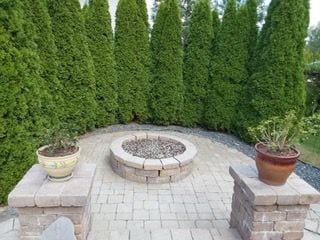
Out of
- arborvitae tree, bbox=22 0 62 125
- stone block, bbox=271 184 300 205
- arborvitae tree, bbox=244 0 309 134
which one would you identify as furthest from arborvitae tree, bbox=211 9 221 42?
stone block, bbox=271 184 300 205

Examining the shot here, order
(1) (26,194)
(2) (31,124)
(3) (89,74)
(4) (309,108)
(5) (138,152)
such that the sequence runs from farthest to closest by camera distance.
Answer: (4) (309,108)
(3) (89,74)
(5) (138,152)
(2) (31,124)
(1) (26,194)

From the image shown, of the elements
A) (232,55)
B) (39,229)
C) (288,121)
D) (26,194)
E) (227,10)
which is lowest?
(39,229)

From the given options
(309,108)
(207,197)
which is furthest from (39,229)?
(309,108)

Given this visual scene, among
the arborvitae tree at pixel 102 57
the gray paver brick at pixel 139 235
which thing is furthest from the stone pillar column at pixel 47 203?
the arborvitae tree at pixel 102 57

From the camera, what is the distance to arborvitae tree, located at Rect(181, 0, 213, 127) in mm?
5746

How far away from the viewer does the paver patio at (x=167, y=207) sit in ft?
7.80

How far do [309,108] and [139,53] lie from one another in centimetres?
391

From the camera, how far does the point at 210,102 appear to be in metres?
6.00

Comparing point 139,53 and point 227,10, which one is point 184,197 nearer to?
point 139,53

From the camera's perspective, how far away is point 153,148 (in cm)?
426

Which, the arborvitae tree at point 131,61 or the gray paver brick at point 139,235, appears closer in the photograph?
the gray paver brick at point 139,235

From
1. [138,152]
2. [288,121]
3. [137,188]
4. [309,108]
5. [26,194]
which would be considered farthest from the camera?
[309,108]

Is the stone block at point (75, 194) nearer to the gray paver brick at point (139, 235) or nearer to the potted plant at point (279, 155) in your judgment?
the gray paver brick at point (139, 235)

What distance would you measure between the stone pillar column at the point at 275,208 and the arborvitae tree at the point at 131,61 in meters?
4.14
